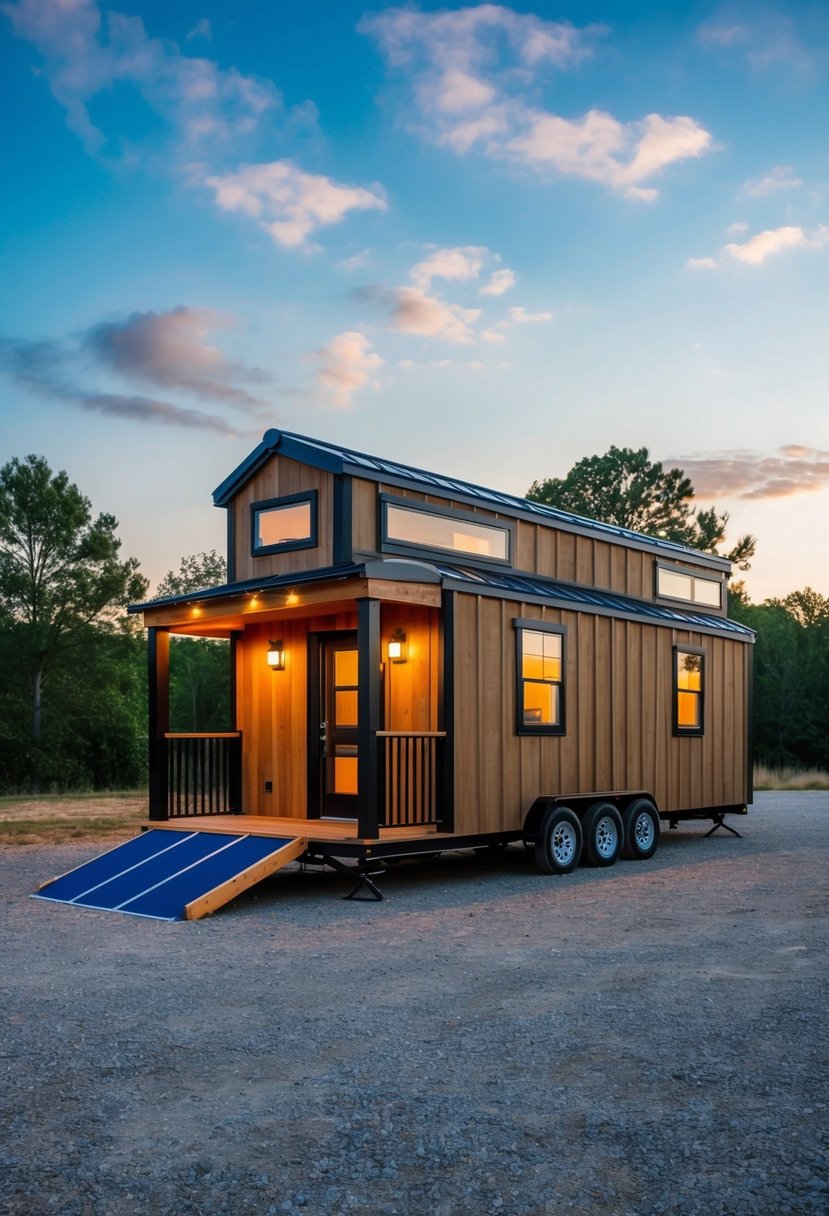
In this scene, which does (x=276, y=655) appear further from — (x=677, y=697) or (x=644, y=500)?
(x=644, y=500)

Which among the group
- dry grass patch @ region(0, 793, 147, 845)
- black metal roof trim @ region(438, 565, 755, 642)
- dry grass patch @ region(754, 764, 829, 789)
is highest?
black metal roof trim @ region(438, 565, 755, 642)

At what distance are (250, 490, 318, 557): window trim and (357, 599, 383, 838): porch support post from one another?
2.06 metres

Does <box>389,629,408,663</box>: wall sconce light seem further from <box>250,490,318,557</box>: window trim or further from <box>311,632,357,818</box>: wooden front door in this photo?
<box>250,490,318,557</box>: window trim

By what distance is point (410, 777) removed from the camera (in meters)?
10.0

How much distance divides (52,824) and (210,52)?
11579 mm

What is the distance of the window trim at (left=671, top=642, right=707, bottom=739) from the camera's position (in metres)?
13.8

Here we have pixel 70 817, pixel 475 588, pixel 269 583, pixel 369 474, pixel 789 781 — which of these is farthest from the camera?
pixel 789 781

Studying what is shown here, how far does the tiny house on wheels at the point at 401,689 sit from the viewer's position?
971 cm

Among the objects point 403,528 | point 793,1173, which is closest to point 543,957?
point 793,1173

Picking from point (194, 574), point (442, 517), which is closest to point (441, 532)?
point (442, 517)

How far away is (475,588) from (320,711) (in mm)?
2470

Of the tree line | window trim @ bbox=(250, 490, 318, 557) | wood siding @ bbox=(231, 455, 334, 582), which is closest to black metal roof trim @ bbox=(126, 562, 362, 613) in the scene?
wood siding @ bbox=(231, 455, 334, 582)

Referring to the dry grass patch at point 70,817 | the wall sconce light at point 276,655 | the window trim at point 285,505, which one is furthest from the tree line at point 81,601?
the window trim at point 285,505

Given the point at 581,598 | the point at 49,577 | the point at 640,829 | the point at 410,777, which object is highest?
the point at 49,577
